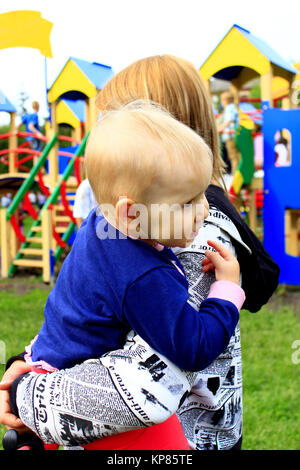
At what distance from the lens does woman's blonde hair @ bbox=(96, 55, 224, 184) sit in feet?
3.66

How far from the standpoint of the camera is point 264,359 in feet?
11.1

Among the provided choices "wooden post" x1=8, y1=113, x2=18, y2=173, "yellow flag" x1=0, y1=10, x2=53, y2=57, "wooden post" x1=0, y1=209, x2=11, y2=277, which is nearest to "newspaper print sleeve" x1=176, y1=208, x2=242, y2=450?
"yellow flag" x1=0, y1=10, x2=53, y2=57

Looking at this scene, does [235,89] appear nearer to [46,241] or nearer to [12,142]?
[46,241]

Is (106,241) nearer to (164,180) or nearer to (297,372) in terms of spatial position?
(164,180)

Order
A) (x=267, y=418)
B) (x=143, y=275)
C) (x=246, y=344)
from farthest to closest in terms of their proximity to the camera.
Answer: (x=246, y=344)
(x=267, y=418)
(x=143, y=275)

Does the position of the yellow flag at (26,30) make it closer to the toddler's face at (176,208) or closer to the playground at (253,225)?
the playground at (253,225)

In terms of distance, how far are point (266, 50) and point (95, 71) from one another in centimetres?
247

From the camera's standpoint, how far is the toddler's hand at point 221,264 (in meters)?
1.00

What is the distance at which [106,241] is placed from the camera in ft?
3.03

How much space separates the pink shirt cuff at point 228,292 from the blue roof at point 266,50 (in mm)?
4349

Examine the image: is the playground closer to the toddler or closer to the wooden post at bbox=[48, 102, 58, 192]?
the wooden post at bbox=[48, 102, 58, 192]

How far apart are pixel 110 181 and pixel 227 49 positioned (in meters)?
4.67

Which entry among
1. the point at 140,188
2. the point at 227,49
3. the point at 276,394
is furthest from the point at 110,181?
the point at 227,49

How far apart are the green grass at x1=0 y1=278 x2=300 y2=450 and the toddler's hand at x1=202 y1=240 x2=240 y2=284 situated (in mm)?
1644
